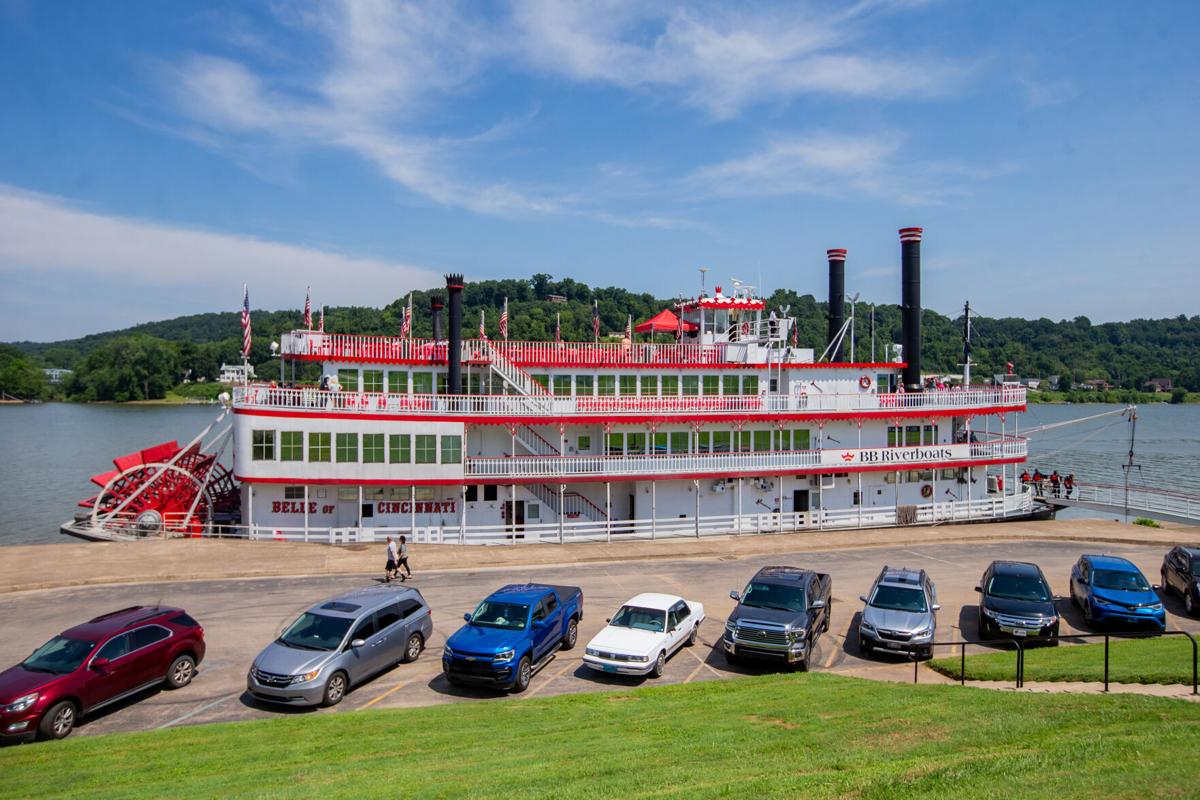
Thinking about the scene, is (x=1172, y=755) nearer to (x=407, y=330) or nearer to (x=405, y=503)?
(x=405, y=503)

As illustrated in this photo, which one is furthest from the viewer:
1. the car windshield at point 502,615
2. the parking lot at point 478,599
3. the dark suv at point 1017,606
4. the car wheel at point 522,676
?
the dark suv at point 1017,606

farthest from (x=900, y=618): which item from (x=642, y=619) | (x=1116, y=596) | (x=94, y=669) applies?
(x=94, y=669)

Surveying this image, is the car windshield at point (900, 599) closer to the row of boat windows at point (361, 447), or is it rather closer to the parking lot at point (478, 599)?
the parking lot at point (478, 599)

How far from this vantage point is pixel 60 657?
43.7 feet

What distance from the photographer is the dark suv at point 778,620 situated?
15.7 meters

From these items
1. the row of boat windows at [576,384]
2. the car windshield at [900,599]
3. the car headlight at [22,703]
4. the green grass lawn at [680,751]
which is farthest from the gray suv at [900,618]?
the row of boat windows at [576,384]

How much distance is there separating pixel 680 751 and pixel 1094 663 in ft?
29.1

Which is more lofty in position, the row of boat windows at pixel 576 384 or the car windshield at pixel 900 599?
the row of boat windows at pixel 576 384

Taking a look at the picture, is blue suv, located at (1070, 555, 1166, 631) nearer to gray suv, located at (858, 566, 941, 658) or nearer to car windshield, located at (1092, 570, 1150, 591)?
car windshield, located at (1092, 570, 1150, 591)

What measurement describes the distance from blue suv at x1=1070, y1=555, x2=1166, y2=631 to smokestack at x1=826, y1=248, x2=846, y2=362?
22.8 m

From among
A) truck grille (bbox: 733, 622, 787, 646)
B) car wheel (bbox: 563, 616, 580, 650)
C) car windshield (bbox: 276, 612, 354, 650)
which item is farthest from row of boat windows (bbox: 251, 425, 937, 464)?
truck grille (bbox: 733, 622, 787, 646)

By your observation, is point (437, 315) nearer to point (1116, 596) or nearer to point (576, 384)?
point (576, 384)

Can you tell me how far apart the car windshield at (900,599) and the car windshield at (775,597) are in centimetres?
188

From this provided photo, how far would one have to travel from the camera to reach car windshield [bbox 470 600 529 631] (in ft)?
51.2
